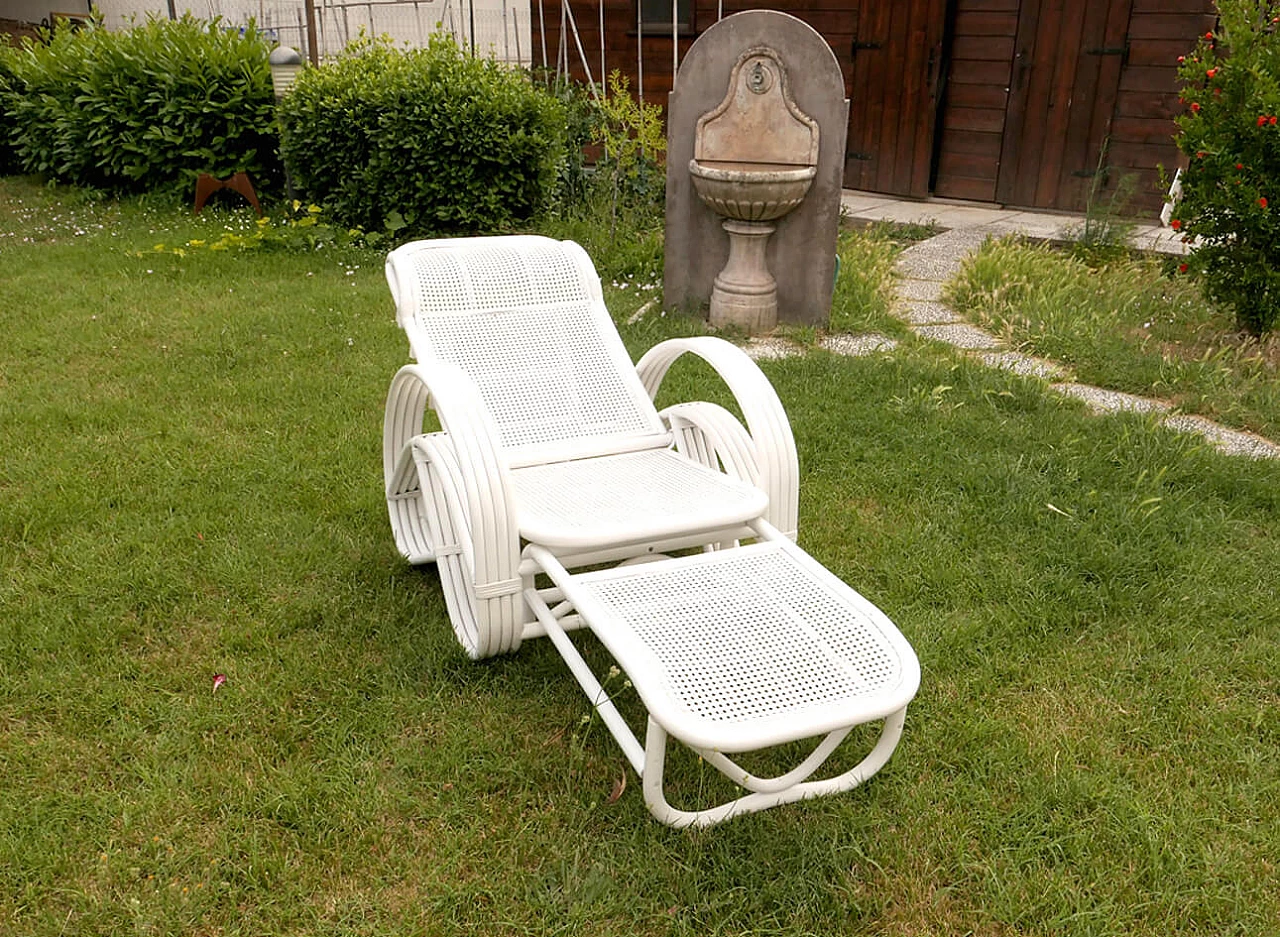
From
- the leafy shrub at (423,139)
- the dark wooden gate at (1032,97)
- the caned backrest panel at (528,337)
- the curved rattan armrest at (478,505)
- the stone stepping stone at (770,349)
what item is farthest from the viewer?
the dark wooden gate at (1032,97)

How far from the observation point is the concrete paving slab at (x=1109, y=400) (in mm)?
3967

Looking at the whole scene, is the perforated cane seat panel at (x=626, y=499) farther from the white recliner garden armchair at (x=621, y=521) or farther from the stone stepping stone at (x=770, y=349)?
the stone stepping stone at (x=770, y=349)

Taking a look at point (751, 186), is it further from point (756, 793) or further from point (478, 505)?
point (756, 793)

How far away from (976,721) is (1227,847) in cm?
51

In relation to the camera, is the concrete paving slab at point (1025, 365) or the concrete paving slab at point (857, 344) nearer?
the concrete paving slab at point (1025, 365)

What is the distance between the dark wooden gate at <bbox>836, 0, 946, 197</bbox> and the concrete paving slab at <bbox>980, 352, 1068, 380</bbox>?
3.99 m

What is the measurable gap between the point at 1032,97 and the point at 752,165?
3.85m

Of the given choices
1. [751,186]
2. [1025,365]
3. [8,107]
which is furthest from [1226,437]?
[8,107]

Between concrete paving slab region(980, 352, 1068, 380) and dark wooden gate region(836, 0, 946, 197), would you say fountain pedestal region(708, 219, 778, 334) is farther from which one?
dark wooden gate region(836, 0, 946, 197)

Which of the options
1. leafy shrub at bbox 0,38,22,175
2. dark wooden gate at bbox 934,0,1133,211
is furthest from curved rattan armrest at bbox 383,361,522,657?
leafy shrub at bbox 0,38,22,175

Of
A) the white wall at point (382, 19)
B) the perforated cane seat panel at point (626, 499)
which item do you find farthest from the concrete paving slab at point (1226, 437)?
the white wall at point (382, 19)

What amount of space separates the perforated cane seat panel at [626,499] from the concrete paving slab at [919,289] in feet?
10.9

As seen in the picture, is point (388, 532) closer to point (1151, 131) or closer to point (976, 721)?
point (976, 721)

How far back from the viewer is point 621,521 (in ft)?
7.36
